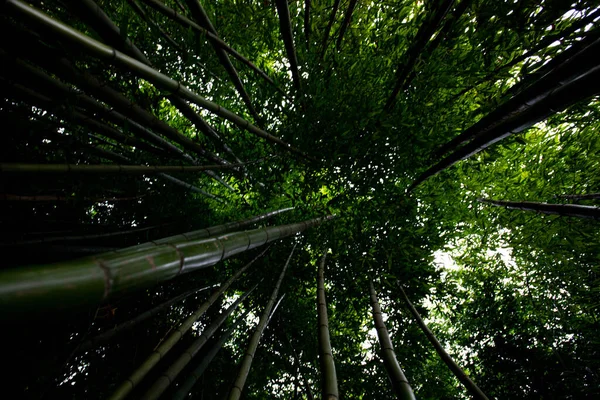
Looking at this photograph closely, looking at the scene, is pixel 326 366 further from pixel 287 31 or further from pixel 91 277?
pixel 287 31

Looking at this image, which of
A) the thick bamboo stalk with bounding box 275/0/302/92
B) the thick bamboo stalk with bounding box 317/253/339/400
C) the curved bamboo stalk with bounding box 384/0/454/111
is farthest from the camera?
the thick bamboo stalk with bounding box 275/0/302/92

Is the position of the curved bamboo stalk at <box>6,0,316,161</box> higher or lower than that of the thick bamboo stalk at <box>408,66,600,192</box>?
lower

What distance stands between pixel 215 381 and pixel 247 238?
4.44 metres

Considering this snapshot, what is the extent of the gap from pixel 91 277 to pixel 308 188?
3.32 meters

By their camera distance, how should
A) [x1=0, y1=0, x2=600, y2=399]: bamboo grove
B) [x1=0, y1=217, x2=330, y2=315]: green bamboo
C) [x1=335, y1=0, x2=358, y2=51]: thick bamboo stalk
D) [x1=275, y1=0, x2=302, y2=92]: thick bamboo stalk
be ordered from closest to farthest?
1. [x1=0, y1=217, x2=330, y2=315]: green bamboo
2. [x1=0, y1=0, x2=600, y2=399]: bamboo grove
3. [x1=275, y1=0, x2=302, y2=92]: thick bamboo stalk
4. [x1=335, y1=0, x2=358, y2=51]: thick bamboo stalk

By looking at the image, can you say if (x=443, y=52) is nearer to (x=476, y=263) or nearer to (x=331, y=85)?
(x=331, y=85)

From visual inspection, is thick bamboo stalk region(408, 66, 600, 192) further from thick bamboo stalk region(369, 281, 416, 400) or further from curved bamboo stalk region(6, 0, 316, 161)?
curved bamboo stalk region(6, 0, 316, 161)

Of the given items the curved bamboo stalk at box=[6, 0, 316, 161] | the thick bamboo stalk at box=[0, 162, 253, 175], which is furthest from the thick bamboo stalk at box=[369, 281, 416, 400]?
the thick bamboo stalk at box=[0, 162, 253, 175]

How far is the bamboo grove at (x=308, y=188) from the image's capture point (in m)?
1.67

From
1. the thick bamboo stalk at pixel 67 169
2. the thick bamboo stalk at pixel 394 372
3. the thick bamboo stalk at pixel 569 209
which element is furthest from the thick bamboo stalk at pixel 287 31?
the thick bamboo stalk at pixel 569 209

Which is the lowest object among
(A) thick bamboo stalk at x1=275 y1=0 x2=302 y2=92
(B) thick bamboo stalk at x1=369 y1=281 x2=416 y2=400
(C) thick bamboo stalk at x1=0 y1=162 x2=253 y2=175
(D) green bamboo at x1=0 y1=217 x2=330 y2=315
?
(D) green bamboo at x1=0 y1=217 x2=330 y2=315

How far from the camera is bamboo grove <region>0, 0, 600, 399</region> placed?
5.49ft

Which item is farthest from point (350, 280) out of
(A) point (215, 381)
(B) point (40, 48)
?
(B) point (40, 48)

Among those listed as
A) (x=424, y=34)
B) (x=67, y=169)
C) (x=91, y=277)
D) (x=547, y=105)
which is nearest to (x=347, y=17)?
(x=424, y=34)
